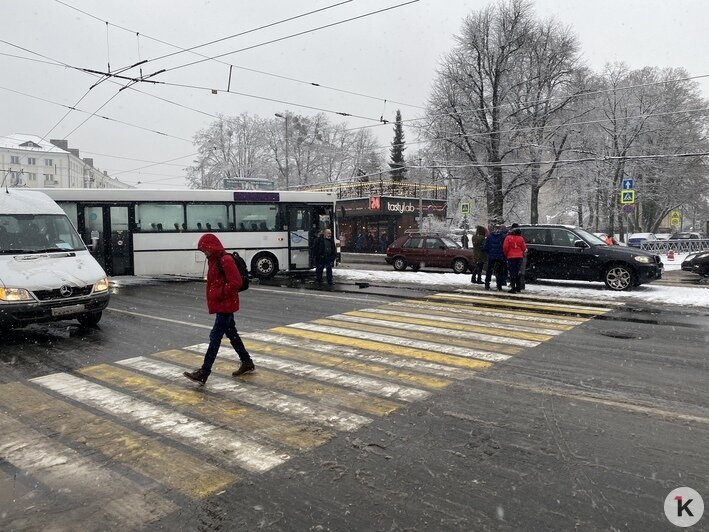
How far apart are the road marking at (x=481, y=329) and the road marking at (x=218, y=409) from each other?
4322mm

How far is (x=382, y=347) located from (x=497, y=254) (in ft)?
25.3

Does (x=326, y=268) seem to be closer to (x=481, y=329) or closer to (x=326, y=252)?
(x=326, y=252)

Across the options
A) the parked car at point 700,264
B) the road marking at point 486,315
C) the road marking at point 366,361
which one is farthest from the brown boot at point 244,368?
the parked car at point 700,264

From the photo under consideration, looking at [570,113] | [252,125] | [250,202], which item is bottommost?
[250,202]

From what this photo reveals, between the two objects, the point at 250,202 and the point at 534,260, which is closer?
the point at 534,260

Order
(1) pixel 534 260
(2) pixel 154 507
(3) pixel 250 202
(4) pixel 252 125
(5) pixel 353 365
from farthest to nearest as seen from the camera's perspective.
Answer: (4) pixel 252 125, (3) pixel 250 202, (1) pixel 534 260, (5) pixel 353 365, (2) pixel 154 507

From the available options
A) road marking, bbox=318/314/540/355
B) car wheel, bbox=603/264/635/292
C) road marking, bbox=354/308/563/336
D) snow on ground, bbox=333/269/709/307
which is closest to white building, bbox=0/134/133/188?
snow on ground, bbox=333/269/709/307

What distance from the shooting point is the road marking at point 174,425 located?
151 inches

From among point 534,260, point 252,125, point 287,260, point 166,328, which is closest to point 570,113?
point 534,260

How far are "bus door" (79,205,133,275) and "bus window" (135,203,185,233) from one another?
0.39m

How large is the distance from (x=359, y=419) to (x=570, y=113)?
3043cm

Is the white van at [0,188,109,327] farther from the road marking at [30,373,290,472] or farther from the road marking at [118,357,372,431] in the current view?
the road marking at [118,357,372,431]

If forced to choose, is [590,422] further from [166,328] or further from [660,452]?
[166,328]

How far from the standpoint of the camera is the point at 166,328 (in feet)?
29.2
